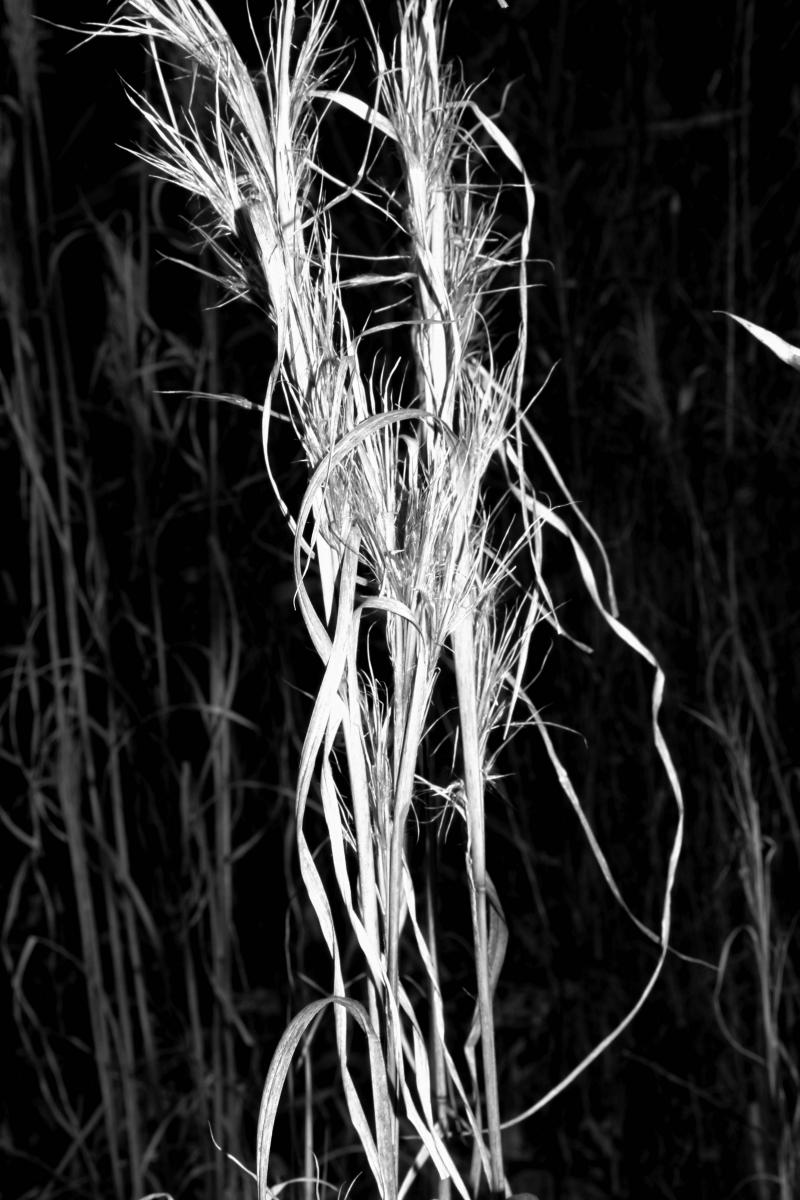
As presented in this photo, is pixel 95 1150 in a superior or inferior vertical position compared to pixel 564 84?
inferior

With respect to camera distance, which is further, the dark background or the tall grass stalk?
the dark background

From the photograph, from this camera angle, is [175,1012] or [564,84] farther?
[564,84]

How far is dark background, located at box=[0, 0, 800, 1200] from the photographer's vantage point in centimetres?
92

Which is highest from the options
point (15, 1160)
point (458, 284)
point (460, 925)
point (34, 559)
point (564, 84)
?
point (564, 84)

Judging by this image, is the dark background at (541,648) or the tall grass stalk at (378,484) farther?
the dark background at (541,648)

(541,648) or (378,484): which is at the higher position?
(378,484)

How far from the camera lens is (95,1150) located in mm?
1058

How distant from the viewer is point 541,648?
1.14 m

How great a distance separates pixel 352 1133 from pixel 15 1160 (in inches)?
15.8

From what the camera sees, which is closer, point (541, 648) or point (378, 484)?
point (378, 484)

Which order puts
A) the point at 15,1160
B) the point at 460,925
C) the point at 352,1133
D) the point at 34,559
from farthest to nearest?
the point at 460,925 < the point at 15,1160 < the point at 352,1133 < the point at 34,559

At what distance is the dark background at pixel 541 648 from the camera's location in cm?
92

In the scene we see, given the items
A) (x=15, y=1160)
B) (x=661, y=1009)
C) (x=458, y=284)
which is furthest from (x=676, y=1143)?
(x=458, y=284)

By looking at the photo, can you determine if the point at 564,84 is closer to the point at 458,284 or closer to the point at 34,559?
the point at 34,559
